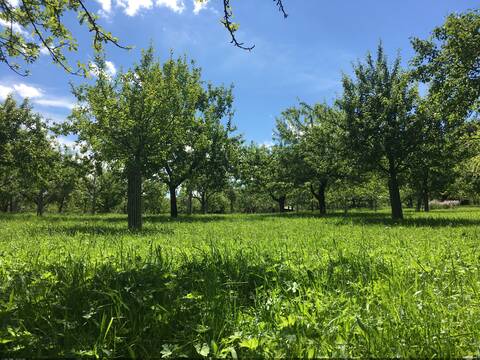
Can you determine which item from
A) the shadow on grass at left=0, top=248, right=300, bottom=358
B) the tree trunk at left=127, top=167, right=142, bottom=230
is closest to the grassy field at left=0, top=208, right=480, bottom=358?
the shadow on grass at left=0, top=248, right=300, bottom=358

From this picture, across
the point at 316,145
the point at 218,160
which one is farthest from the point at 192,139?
the point at 316,145

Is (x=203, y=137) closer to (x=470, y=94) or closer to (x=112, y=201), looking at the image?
(x=470, y=94)

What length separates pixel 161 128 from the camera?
50.2 feet

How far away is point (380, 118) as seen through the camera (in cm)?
1850

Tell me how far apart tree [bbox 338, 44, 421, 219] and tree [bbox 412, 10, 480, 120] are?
456 centimetres

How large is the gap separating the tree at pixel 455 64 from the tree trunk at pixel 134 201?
42.3 feet

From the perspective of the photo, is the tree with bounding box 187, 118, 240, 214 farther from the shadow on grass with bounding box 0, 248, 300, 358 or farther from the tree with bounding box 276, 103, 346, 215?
the shadow on grass with bounding box 0, 248, 300, 358

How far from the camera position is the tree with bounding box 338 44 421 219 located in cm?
1855

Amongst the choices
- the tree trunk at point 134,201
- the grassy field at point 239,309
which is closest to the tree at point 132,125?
the tree trunk at point 134,201

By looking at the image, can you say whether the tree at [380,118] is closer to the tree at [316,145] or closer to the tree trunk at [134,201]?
the tree at [316,145]

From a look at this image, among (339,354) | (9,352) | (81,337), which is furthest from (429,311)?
(9,352)

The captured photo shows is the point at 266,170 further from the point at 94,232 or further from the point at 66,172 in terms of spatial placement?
the point at 94,232

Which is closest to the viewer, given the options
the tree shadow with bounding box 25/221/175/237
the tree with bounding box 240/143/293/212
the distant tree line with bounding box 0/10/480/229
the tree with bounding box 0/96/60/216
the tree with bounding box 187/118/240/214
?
the tree shadow with bounding box 25/221/175/237

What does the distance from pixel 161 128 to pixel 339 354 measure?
1382 cm
